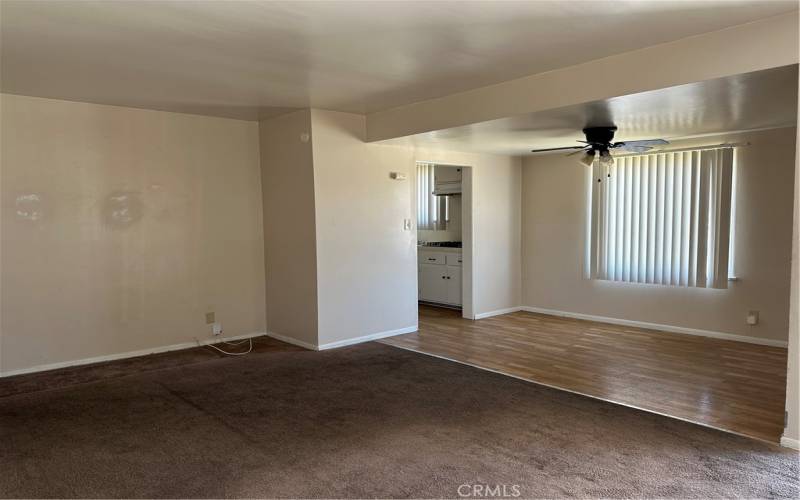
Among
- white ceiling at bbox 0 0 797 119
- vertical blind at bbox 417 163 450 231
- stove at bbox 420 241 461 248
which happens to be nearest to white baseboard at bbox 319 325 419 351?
stove at bbox 420 241 461 248

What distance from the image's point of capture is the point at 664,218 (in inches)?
240

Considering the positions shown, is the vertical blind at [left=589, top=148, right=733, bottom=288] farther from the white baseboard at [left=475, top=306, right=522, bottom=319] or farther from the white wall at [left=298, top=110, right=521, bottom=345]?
the white wall at [left=298, top=110, right=521, bottom=345]

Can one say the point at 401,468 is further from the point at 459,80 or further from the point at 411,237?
the point at 411,237

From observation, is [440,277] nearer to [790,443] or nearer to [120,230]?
[120,230]

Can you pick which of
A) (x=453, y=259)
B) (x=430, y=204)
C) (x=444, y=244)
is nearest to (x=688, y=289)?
(x=453, y=259)

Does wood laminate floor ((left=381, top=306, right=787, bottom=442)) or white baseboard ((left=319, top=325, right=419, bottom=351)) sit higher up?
white baseboard ((left=319, top=325, right=419, bottom=351))

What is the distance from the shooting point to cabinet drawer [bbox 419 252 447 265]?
7824 mm

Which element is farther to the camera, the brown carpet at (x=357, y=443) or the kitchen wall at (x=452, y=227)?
the kitchen wall at (x=452, y=227)

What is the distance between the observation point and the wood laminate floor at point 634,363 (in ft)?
12.3

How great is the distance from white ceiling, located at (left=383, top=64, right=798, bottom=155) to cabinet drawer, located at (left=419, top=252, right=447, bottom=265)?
200cm

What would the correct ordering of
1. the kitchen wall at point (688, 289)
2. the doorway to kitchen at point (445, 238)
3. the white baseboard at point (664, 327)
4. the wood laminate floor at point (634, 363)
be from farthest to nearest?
the doorway to kitchen at point (445, 238), the white baseboard at point (664, 327), the kitchen wall at point (688, 289), the wood laminate floor at point (634, 363)
